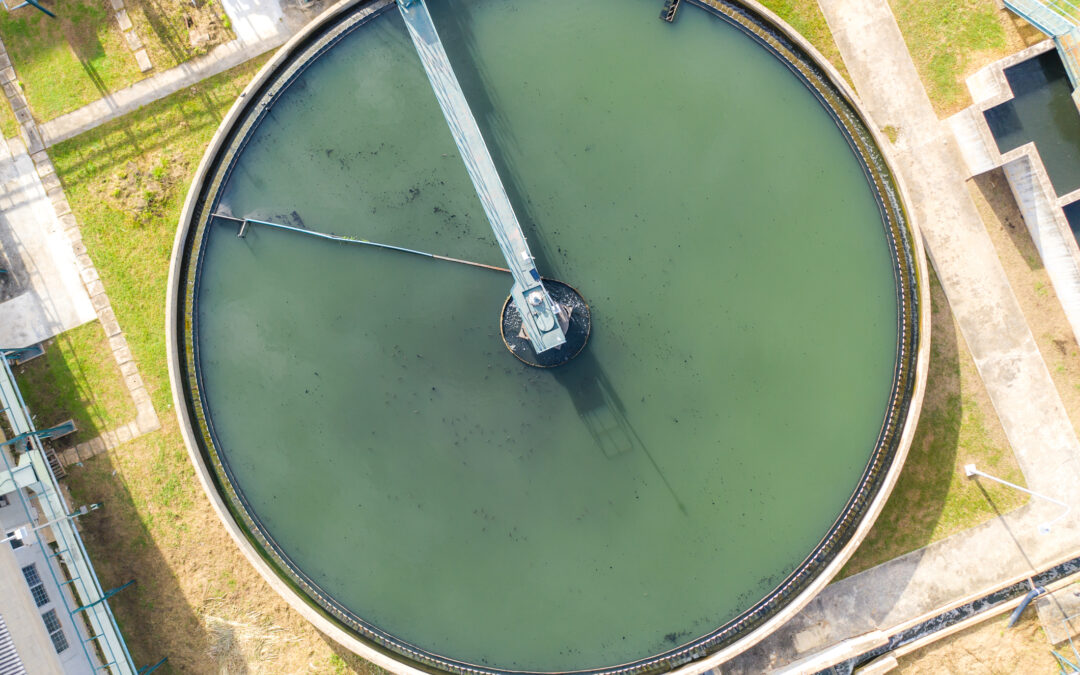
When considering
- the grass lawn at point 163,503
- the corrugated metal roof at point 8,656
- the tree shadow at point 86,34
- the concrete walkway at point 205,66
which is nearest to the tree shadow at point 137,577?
the grass lawn at point 163,503

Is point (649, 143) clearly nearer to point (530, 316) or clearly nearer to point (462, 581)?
point (530, 316)

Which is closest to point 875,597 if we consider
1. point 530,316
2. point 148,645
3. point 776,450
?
point 776,450

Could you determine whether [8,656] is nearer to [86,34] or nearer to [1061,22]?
[86,34]

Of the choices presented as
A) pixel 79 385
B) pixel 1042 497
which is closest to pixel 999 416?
pixel 1042 497

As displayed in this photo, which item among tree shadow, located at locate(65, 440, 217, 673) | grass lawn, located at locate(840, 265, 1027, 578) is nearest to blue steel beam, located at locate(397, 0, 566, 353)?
grass lawn, located at locate(840, 265, 1027, 578)

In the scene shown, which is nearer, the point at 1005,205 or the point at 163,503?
the point at 1005,205

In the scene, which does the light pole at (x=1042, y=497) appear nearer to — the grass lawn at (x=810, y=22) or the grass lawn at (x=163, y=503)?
the grass lawn at (x=810, y=22)
